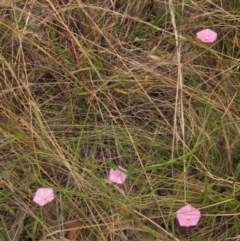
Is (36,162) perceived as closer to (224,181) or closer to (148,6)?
(224,181)

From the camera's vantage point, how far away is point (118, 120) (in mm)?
1619

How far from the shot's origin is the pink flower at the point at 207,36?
1.69 metres

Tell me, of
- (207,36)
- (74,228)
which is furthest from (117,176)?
(207,36)

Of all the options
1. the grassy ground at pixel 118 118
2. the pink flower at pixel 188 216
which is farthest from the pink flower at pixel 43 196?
the pink flower at pixel 188 216

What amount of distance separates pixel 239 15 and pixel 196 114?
12.3 inches

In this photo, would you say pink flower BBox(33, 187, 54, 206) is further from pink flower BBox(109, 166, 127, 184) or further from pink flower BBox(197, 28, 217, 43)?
pink flower BBox(197, 28, 217, 43)

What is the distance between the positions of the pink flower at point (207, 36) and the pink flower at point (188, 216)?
0.47 meters

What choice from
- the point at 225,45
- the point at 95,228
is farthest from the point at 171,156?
the point at 225,45

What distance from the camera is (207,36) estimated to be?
1697 mm

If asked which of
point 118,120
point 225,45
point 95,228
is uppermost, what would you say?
point 225,45

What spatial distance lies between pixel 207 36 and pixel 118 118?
0.32 m

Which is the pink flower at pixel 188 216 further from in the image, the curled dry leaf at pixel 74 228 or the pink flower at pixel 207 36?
the pink flower at pixel 207 36

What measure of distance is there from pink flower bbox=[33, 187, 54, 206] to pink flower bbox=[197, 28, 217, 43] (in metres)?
0.56

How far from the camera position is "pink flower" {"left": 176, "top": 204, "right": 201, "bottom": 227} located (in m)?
1.44
